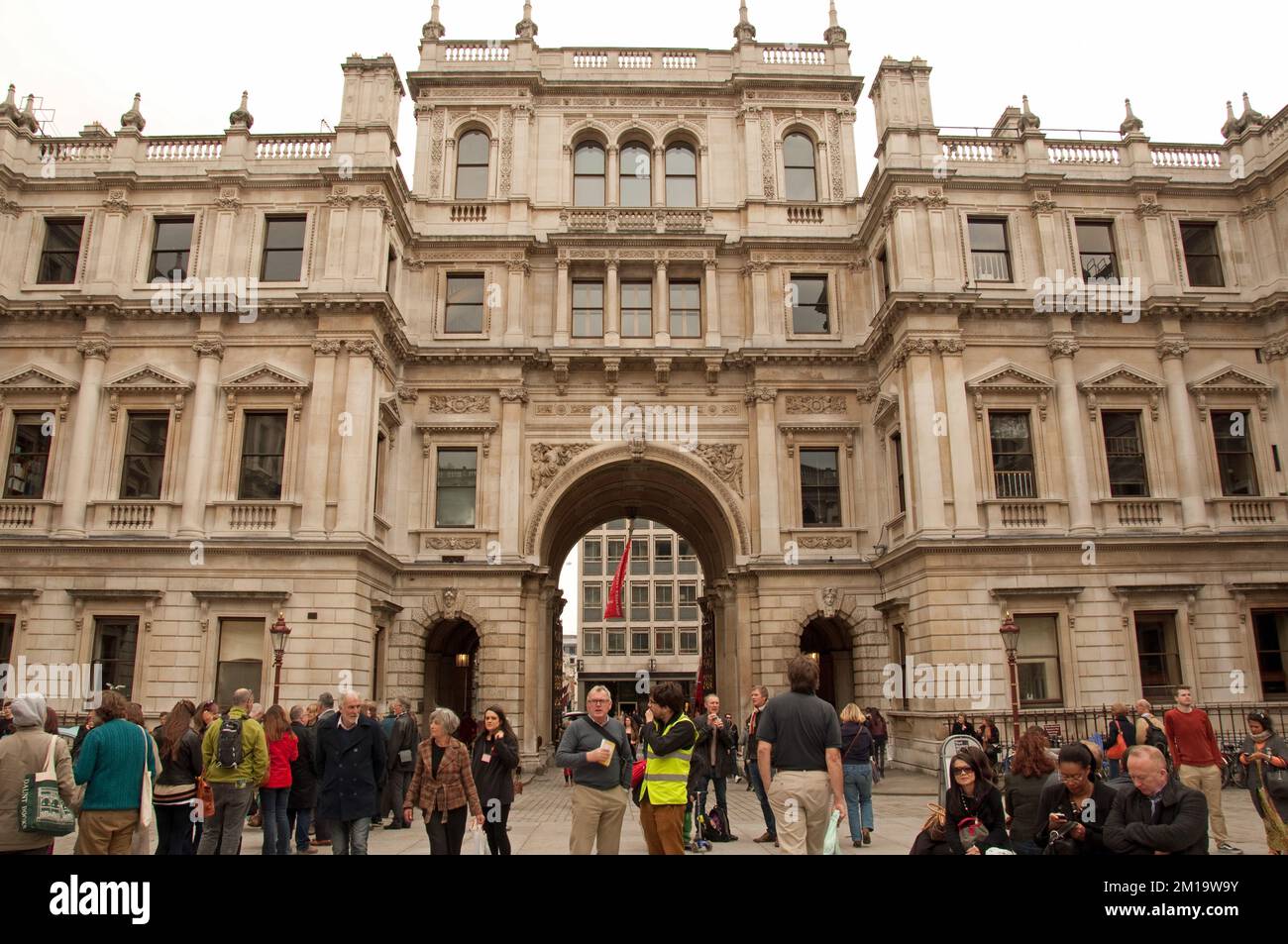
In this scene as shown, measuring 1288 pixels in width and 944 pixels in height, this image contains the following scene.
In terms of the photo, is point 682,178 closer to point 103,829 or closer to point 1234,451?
point 1234,451

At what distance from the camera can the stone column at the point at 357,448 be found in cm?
2269

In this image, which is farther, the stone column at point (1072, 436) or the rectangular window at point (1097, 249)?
the rectangular window at point (1097, 249)

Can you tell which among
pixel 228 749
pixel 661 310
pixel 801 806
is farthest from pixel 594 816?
pixel 661 310

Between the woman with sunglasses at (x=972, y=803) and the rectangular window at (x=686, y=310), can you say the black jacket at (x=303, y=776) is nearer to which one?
the woman with sunglasses at (x=972, y=803)

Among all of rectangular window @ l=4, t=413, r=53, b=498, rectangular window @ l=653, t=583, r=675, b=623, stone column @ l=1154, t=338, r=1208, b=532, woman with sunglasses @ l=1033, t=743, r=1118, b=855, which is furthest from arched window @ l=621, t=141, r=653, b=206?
rectangular window @ l=653, t=583, r=675, b=623

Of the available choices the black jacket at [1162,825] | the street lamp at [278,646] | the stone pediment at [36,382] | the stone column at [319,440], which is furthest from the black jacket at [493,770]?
the stone pediment at [36,382]

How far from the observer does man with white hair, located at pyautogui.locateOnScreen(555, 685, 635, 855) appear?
784 centimetres

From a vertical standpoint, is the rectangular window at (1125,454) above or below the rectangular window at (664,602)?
below

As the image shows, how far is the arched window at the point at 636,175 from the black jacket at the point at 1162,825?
2639 cm

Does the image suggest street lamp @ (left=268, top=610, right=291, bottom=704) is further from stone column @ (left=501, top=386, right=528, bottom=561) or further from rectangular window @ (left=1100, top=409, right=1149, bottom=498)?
rectangular window @ (left=1100, top=409, right=1149, bottom=498)

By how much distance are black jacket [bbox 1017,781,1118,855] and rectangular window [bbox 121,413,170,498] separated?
23.7 meters

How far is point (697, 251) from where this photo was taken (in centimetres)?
2797

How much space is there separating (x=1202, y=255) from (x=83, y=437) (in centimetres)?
3308

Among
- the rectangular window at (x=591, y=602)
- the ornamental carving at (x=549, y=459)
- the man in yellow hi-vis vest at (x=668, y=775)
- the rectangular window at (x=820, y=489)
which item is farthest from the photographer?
the rectangular window at (x=591, y=602)
